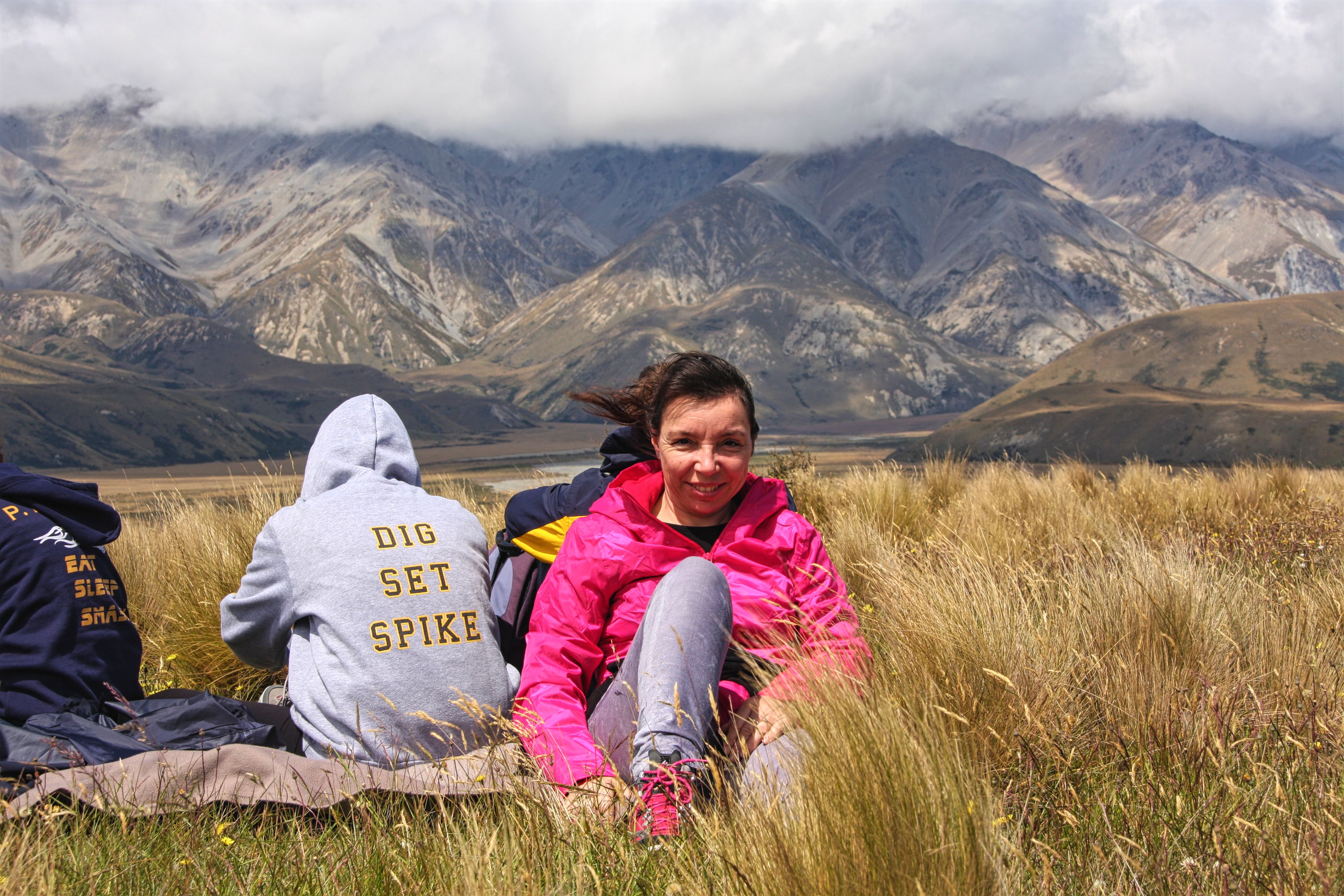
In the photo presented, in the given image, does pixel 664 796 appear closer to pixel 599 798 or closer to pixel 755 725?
pixel 599 798

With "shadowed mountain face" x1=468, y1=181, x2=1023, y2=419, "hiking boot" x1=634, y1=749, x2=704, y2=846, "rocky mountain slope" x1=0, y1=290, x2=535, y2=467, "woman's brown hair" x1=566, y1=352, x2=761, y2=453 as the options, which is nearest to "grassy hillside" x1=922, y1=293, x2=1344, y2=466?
"woman's brown hair" x1=566, y1=352, x2=761, y2=453

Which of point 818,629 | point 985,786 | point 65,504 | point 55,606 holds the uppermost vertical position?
point 65,504

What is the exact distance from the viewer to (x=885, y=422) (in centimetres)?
15100

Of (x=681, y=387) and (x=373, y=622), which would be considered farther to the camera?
(x=681, y=387)

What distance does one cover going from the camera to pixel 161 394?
326ft

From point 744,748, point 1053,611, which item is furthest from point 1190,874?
point 1053,611

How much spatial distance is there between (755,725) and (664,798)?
1.26ft

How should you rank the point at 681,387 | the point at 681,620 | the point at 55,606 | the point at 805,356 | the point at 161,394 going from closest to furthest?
the point at 681,620 < the point at 55,606 < the point at 681,387 < the point at 161,394 < the point at 805,356

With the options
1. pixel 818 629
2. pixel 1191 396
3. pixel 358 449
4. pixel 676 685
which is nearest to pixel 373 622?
pixel 358 449

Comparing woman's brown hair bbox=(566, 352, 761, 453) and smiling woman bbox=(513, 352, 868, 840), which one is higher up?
woman's brown hair bbox=(566, 352, 761, 453)

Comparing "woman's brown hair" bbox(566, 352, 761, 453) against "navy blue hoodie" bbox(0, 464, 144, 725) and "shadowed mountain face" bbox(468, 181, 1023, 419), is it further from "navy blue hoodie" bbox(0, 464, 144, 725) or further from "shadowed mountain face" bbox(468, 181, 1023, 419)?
"shadowed mountain face" bbox(468, 181, 1023, 419)

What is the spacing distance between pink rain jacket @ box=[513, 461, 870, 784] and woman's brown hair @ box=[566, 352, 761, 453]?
0.24 metres

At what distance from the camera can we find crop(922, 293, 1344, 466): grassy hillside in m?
35.9

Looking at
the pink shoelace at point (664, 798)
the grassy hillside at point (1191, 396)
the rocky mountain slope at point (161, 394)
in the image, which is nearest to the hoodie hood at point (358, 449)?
the pink shoelace at point (664, 798)
